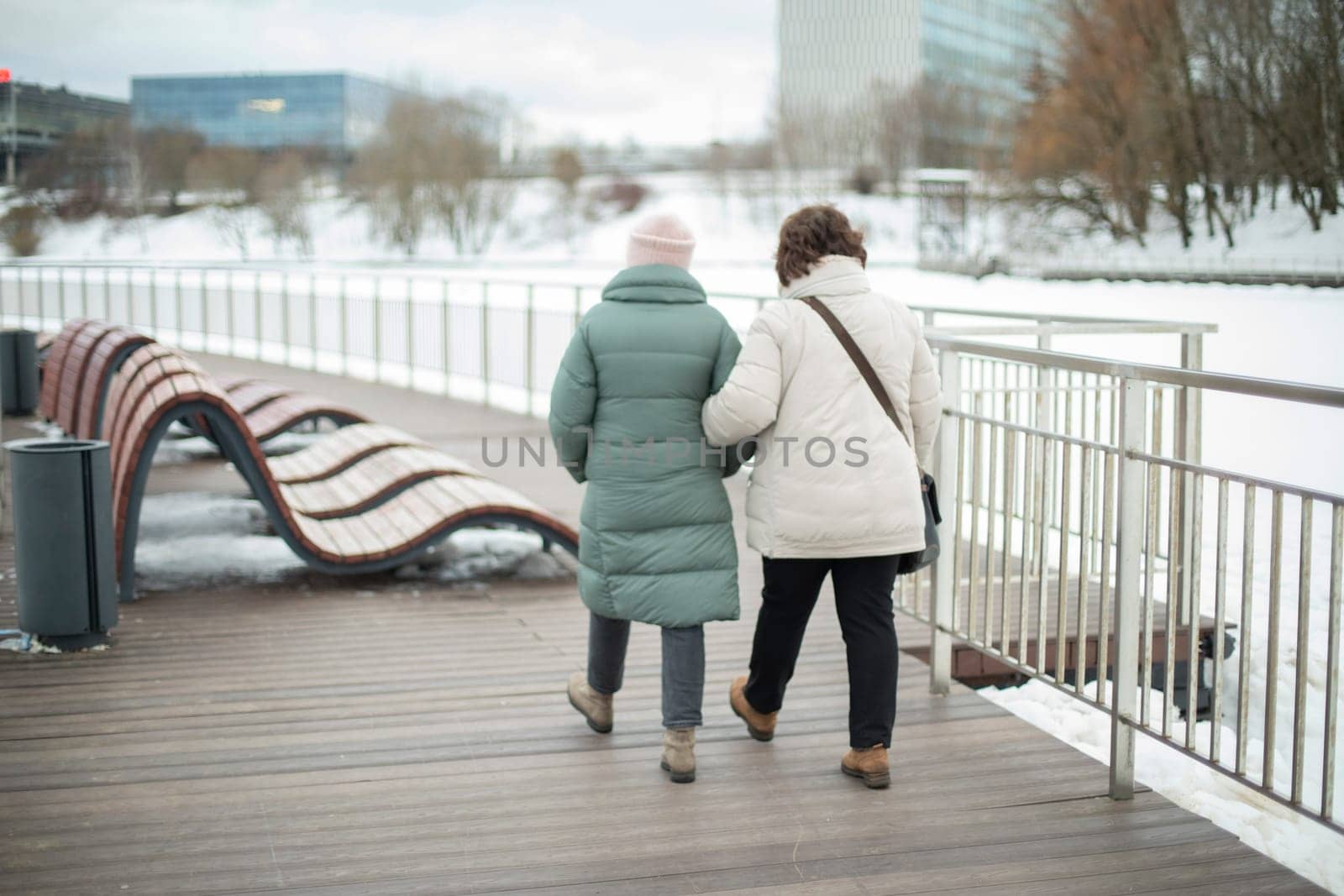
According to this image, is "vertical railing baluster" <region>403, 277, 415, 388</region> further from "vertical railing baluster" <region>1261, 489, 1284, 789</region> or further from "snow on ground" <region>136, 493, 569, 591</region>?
"vertical railing baluster" <region>1261, 489, 1284, 789</region>

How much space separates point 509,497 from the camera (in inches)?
262

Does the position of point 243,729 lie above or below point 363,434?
below

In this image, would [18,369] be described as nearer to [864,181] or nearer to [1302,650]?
[1302,650]

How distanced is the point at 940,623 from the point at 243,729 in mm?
2396

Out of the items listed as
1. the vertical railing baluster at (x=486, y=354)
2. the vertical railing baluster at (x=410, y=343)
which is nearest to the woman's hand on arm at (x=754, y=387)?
the vertical railing baluster at (x=486, y=354)

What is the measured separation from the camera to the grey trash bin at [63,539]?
5.02 m

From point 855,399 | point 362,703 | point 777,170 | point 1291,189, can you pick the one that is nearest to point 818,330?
point 855,399

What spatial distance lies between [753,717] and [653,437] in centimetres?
104

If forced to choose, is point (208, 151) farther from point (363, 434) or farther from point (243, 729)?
point (243, 729)

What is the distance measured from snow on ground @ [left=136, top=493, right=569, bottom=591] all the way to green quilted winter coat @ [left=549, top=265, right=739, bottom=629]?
295 cm

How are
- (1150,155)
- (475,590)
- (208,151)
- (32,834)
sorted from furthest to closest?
(1150,155), (208,151), (475,590), (32,834)

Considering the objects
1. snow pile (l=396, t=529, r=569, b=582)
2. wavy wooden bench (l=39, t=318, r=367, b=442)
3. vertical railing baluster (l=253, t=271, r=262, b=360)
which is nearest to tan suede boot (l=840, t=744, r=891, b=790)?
snow pile (l=396, t=529, r=569, b=582)

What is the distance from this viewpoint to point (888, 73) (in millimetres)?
122438

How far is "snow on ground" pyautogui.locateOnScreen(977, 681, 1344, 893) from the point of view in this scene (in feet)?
12.6
